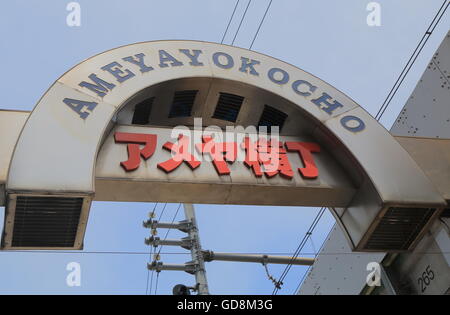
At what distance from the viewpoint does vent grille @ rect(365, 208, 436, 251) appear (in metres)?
6.91

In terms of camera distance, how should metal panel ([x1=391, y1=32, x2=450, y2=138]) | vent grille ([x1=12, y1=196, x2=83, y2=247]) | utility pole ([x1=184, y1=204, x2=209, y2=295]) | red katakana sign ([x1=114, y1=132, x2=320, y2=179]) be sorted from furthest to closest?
utility pole ([x1=184, y1=204, x2=209, y2=295])
metal panel ([x1=391, y1=32, x2=450, y2=138])
red katakana sign ([x1=114, y1=132, x2=320, y2=179])
vent grille ([x1=12, y1=196, x2=83, y2=247])

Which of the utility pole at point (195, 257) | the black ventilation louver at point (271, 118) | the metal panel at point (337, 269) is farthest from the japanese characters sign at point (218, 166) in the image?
→ the utility pole at point (195, 257)

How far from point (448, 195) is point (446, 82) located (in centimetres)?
216

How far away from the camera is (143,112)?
779cm

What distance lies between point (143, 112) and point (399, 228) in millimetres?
3759

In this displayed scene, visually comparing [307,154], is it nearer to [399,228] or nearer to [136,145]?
[399,228]

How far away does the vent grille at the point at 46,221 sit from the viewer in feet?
18.9

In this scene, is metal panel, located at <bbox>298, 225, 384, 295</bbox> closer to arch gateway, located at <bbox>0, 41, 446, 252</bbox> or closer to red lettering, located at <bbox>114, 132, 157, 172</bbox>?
arch gateway, located at <bbox>0, 41, 446, 252</bbox>

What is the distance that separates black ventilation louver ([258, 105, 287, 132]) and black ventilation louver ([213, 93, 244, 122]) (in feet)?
1.21

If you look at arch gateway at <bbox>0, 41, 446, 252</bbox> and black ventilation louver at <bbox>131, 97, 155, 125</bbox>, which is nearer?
arch gateway at <bbox>0, 41, 446, 252</bbox>

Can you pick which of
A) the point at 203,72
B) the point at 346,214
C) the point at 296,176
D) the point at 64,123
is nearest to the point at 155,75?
the point at 203,72

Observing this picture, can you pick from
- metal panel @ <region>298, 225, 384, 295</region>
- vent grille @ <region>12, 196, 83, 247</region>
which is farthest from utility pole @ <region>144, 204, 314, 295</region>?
vent grille @ <region>12, 196, 83, 247</region>
